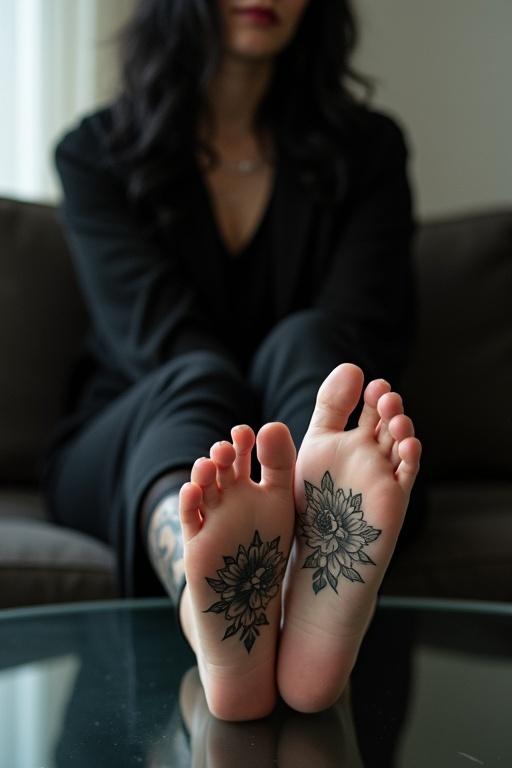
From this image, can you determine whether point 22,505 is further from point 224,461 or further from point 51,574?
point 224,461

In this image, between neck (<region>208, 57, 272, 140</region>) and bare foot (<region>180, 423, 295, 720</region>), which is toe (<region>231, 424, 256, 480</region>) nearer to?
bare foot (<region>180, 423, 295, 720</region>)

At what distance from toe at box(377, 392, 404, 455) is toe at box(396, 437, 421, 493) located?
0.02 metres

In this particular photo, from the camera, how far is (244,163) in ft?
5.00

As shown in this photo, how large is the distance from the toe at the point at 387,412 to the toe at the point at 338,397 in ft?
0.07

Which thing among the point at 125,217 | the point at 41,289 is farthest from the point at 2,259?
the point at 125,217

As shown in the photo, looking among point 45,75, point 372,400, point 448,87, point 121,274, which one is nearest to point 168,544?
point 372,400

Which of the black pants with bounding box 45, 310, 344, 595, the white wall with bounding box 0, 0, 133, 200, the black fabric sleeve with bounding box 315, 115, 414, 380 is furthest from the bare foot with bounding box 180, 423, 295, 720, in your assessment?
the white wall with bounding box 0, 0, 133, 200

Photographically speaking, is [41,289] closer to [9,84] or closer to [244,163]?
[244,163]

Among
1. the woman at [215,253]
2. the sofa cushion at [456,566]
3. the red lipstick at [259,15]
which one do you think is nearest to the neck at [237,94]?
the woman at [215,253]

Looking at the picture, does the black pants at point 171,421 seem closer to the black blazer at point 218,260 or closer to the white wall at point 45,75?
the black blazer at point 218,260

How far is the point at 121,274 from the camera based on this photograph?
1.35 metres

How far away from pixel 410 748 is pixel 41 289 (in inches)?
41.6

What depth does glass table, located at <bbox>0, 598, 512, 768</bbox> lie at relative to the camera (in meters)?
0.63

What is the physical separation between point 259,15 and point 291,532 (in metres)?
0.87
